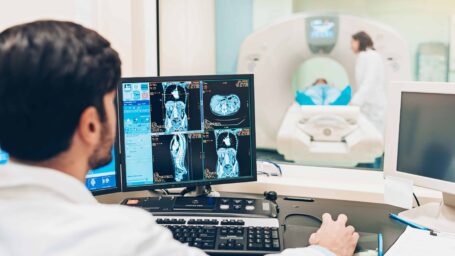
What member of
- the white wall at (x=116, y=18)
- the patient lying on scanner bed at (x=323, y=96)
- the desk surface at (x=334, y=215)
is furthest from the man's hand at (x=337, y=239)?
the patient lying on scanner bed at (x=323, y=96)

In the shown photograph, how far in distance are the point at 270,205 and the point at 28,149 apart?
882 mm

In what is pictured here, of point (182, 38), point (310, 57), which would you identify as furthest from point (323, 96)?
point (182, 38)

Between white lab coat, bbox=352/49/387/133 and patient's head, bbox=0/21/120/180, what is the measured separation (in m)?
3.20

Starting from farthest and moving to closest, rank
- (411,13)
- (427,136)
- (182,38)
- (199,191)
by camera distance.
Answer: (411,13) → (182,38) → (199,191) → (427,136)

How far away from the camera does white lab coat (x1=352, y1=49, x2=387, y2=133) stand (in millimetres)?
3789

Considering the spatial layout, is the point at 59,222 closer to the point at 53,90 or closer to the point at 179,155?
the point at 53,90

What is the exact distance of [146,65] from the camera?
2016mm

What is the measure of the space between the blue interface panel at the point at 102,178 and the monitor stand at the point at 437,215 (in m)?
0.85

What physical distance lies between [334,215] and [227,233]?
1.32 ft

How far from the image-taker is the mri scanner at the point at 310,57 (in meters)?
3.66

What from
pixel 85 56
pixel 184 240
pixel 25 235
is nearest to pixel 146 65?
pixel 184 240

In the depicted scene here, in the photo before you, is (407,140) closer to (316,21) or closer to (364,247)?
(364,247)

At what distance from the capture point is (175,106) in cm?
149

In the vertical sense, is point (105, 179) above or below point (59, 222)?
below
